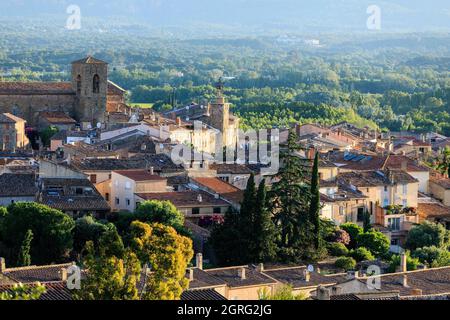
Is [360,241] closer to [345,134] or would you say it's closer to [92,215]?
[92,215]

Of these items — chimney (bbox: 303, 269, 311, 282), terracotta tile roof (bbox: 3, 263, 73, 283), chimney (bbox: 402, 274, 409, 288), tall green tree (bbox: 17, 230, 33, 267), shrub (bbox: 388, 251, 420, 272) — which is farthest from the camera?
shrub (bbox: 388, 251, 420, 272)

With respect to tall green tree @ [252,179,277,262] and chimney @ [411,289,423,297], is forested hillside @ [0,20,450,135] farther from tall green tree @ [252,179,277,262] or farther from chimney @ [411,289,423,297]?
chimney @ [411,289,423,297]

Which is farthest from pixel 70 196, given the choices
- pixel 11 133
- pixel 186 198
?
pixel 11 133

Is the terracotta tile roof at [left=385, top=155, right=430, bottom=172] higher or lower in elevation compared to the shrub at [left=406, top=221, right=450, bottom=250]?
higher

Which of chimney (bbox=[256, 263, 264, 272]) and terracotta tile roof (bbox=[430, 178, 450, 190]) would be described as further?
Result: terracotta tile roof (bbox=[430, 178, 450, 190])

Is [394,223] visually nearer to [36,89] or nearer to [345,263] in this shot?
[345,263]

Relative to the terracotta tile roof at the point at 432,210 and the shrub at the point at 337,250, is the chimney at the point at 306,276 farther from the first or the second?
the terracotta tile roof at the point at 432,210

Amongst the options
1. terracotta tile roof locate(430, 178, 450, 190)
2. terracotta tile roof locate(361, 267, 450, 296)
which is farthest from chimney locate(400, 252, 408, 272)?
terracotta tile roof locate(430, 178, 450, 190)
